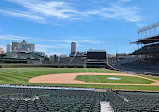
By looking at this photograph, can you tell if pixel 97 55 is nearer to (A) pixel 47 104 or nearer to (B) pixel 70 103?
(B) pixel 70 103

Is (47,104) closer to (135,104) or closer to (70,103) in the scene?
(70,103)

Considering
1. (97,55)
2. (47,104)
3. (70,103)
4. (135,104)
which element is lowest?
(135,104)

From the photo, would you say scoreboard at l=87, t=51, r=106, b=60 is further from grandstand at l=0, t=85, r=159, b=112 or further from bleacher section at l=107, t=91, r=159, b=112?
bleacher section at l=107, t=91, r=159, b=112

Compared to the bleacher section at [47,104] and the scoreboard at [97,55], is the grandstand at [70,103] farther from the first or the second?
the scoreboard at [97,55]

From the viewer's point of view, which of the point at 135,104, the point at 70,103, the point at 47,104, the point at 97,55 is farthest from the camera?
the point at 97,55

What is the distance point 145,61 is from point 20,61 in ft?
266

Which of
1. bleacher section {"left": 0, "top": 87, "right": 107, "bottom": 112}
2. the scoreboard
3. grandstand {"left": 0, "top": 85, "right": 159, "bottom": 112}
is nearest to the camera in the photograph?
bleacher section {"left": 0, "top": 87, "right": 107, "bottom": 112}

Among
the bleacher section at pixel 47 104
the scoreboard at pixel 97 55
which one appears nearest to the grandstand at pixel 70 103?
the bleacher section at pixel 47 104

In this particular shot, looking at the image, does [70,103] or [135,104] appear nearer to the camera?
[70,103]

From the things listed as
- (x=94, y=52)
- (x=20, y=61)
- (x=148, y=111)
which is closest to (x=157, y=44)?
(x=94, y=52)

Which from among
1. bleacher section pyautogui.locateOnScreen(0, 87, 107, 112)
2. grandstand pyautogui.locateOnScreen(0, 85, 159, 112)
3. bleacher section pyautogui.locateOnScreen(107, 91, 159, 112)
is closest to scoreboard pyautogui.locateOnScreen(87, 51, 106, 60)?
grandstand pyautogui.locateOnScreen(0, 85, 159, 112)

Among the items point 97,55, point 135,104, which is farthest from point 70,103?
point 97,55

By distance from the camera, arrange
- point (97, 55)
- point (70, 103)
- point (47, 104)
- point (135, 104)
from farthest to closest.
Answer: point (97, 55)
point (135, 104)
point (70, 103)
point (47, 104)

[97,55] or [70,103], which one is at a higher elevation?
[97,55]
